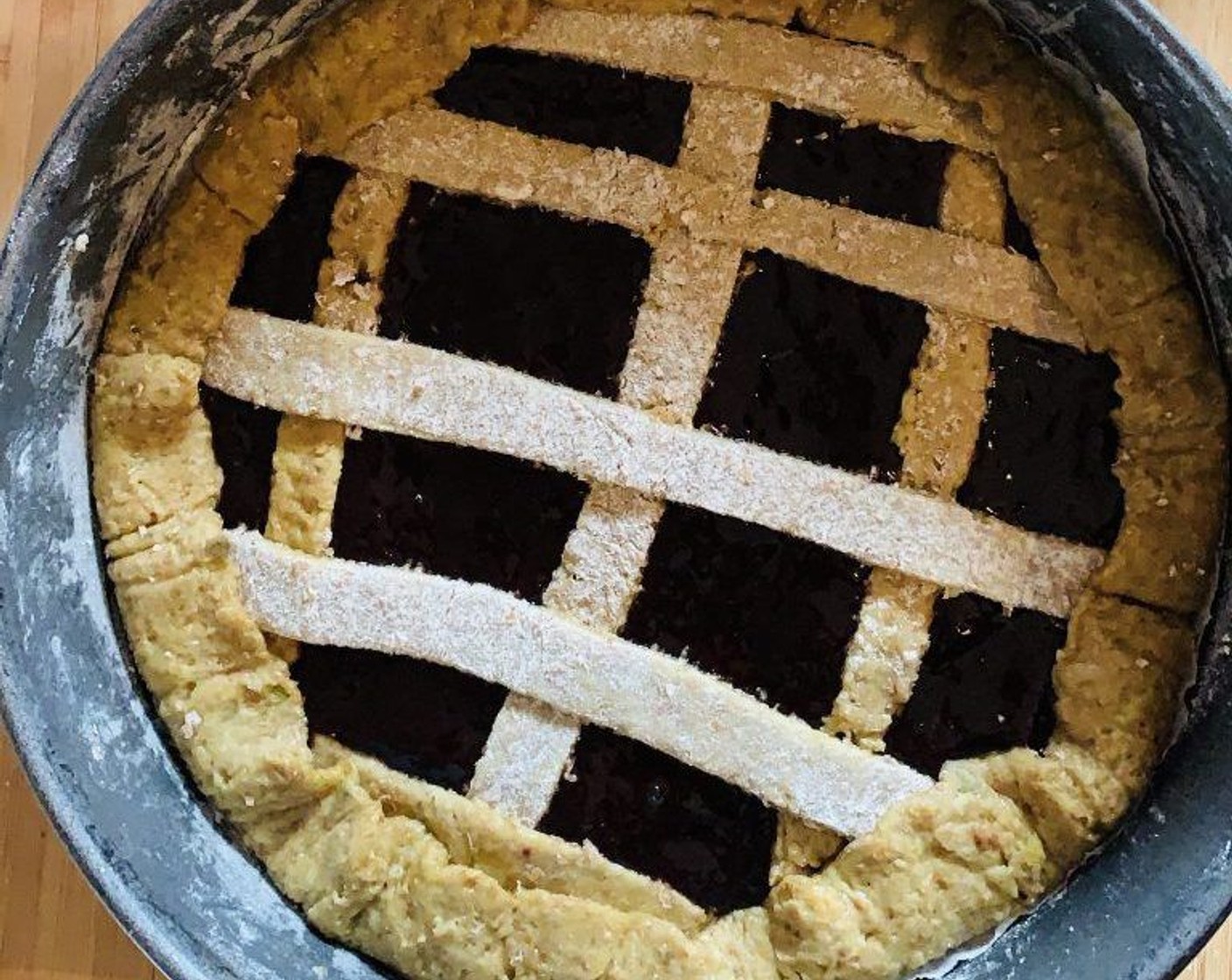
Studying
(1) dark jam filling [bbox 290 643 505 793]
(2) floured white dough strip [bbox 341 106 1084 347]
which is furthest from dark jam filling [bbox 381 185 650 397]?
(1) dark jam filling [bbox 290 643 505 793]

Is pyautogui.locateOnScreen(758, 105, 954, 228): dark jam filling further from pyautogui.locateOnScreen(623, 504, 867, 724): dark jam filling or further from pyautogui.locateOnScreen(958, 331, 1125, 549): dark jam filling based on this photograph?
pyautogui.locateOnScreen(623, 504, 867, 724): dark jam filling

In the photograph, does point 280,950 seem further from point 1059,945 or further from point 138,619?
point 1059,945

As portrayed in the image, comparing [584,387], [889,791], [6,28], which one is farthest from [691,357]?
[6,28]

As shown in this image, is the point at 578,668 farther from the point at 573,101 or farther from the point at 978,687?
the point at 573,101

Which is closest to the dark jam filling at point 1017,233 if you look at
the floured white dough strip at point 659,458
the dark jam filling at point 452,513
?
the floured white dough strip at point 659,458

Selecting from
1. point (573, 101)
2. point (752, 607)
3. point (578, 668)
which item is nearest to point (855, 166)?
point (573, 101)
